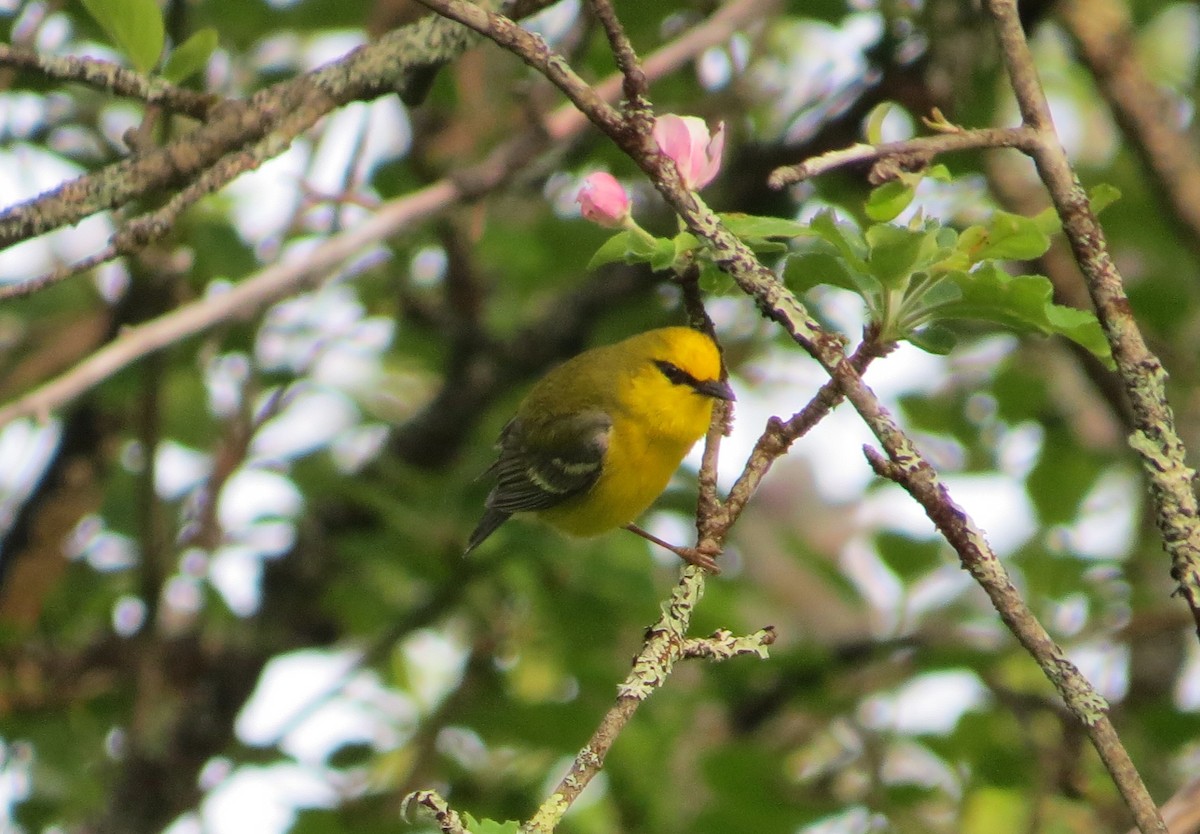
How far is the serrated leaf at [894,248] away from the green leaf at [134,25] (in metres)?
1.13

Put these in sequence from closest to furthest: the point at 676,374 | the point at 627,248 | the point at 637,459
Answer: the point at 627,248 → the point at 676,374 → the point at 637,459

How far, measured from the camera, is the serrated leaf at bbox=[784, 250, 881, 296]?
1.72 meters

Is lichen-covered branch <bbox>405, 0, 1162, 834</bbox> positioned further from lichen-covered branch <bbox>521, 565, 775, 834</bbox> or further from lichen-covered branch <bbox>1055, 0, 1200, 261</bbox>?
lichen-covered branch <bbox>1055, 0, 1200, 261</bbox>

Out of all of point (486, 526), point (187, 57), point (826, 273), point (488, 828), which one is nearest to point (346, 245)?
point (486, 526)

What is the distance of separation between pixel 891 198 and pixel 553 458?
2887mm

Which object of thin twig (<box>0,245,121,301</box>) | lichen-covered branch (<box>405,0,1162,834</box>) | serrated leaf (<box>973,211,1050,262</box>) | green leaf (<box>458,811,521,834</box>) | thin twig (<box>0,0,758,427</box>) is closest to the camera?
green leaf (<box>458,811,521,834</box>)

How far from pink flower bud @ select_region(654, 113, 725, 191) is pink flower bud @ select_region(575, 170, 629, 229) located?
90mm

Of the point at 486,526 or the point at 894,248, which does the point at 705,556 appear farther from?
the point at 486,526

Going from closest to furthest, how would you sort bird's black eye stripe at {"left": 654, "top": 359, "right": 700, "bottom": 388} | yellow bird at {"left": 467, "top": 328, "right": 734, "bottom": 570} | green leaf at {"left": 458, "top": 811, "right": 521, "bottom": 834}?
green leaf at {"left": 458, "top": 811, "right": 521, "bottom": 834} < bird's black eye stripe at {"left": 654, "top": 359, "right": 700, "bottom": 388} < yellow bird at {"left": 467, "top": 328, "right": 734, "bottom": 570}

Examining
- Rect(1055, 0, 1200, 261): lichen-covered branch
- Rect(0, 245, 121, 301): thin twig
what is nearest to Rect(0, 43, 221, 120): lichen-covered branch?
Rect(0, 245, 121, 301): thin twig

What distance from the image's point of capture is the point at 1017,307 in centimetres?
166

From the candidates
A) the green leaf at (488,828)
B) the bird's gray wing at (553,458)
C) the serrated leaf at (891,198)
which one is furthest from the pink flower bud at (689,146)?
the bird's gray wing at (553,458)

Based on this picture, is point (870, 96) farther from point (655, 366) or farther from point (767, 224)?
point (767, 224)

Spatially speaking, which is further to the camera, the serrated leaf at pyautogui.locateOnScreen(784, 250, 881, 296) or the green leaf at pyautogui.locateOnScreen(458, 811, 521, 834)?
the serrated leaf at pyautogui.locateOnScreen(784, 250, 881, 296)
